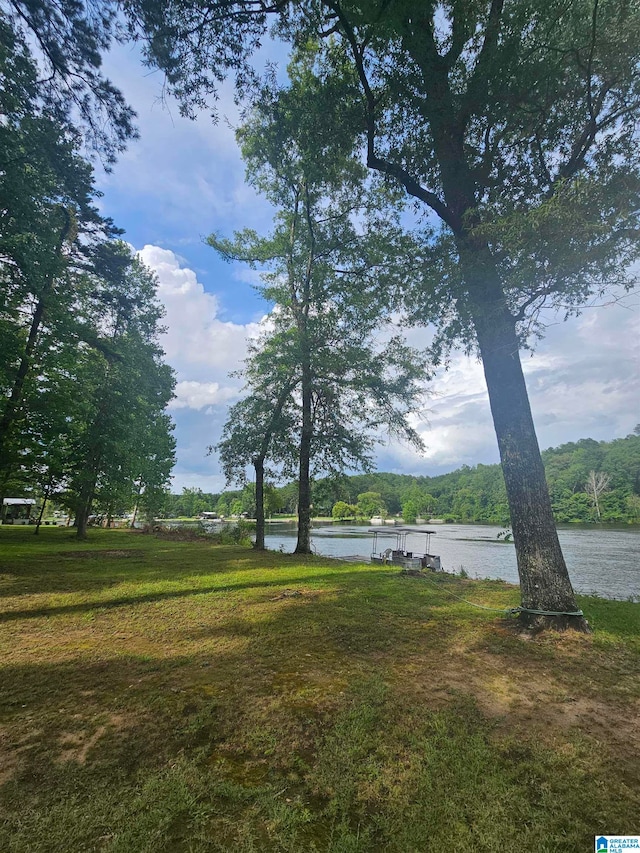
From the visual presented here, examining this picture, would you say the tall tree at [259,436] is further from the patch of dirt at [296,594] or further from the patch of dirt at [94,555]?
the patch of dirt at [296,594]

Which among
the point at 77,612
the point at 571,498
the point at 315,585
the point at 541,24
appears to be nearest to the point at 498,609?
the point at 315,585

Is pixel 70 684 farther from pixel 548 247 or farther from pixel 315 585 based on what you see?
pixel 548 247

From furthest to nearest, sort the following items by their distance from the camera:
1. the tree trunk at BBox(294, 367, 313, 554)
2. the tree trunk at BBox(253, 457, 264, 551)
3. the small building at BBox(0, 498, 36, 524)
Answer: the small building at BBox(0, 498, 36, 524), the tree trunk at BBox(253, 457, 264, 551), the tree trunk at BBox(294, 367, 313, 554)

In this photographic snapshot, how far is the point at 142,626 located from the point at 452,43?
9.39 m

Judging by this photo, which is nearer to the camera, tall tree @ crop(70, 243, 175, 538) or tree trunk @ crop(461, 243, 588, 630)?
tree trunk @ crop(461, 243, 588, 630)

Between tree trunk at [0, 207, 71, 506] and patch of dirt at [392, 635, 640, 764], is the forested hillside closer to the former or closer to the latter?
tree trunk at [0, 207, 71, 506]

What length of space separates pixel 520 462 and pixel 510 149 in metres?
4.79

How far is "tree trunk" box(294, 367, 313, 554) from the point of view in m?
13.5

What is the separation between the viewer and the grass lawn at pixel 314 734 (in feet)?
5.74

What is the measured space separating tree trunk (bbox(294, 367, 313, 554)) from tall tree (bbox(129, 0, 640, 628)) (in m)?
8.15

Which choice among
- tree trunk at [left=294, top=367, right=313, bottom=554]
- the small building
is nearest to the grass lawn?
tree trunk at [left=294, top=367, right=313, bottom=554]

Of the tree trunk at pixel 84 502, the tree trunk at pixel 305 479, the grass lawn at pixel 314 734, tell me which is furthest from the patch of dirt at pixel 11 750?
the tree trunk at pixel 84 502

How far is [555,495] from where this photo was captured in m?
47.8

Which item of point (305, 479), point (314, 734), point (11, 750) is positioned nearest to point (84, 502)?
point (305, 479)
